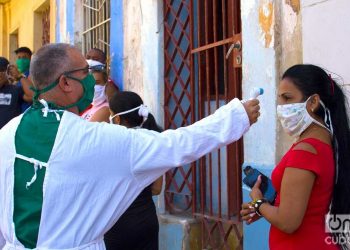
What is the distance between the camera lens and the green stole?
1.93 metres

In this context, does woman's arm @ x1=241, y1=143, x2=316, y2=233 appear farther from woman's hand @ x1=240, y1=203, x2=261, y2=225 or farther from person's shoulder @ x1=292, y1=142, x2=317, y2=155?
woman's hand @ x1=240, y1=203, x2=261, y2=225

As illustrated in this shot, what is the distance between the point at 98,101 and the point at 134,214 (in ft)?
7.29

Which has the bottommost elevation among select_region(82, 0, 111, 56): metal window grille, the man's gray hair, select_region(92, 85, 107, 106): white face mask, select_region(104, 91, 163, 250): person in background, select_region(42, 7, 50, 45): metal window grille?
select_region(104, 91, 163, 250): person in background

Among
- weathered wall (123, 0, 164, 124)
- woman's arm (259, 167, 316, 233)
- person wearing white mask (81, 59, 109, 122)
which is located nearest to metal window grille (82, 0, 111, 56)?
weathered wall (123, 0, 164, 124)

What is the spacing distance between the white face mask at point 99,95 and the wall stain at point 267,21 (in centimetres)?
214

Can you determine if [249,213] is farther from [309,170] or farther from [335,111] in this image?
[335,111]

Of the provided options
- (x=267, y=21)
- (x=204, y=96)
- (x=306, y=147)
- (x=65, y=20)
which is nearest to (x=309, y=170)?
(x=306, y=147)

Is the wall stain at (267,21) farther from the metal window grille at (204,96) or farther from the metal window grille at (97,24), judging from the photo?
the metal window grille at (97,24)

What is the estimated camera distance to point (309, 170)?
6.92 feet

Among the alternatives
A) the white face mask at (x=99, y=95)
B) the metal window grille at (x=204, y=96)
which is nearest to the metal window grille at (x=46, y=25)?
the white face mask at (x=99, y=95)

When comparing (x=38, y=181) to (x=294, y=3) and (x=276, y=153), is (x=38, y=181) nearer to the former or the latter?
(x=276, y=153)

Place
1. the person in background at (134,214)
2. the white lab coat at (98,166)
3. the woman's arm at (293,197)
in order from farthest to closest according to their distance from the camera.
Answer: the person in background at (134,214)
the woman's arm at (293,197)
the white lab coat at (98,166)

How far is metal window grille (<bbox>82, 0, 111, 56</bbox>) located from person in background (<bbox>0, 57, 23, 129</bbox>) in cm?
142

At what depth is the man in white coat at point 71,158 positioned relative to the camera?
1.91 meters
